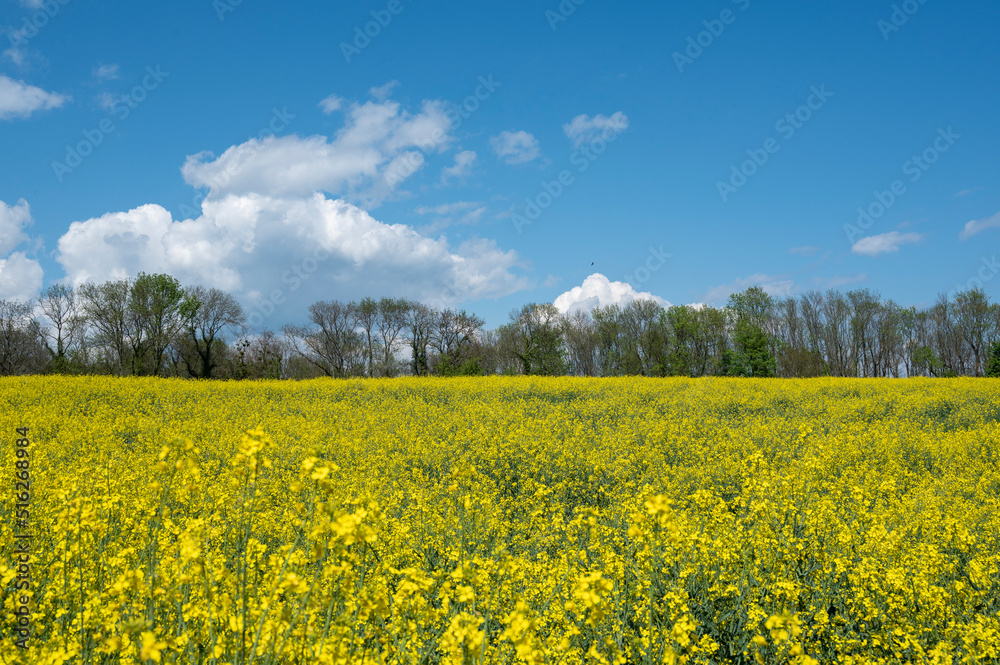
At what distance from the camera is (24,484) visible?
15.4 feet

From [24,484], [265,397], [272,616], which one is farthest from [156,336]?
[272,616]

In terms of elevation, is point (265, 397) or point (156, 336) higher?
point (156, 336)

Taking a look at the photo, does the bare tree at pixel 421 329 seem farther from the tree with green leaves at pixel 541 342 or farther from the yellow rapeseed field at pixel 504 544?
the yellow rapeseed field at pixel 504 544

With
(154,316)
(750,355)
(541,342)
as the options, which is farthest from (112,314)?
(750,355)

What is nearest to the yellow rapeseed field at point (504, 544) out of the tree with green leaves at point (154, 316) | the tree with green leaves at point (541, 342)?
the tree with green leaves at point (154, 316)

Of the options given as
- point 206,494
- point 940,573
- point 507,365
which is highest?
point 507,365

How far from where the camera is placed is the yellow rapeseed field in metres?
2.33

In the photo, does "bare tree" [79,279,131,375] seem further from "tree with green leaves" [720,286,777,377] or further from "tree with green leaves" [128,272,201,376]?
"tree with green leaves" [720,286,777,377]

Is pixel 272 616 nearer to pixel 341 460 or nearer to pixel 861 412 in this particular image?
pixel 341 460

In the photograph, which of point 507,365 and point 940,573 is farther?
point 507,365

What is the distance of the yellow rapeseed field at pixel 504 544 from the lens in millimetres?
2330

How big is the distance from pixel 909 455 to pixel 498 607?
31.5ft

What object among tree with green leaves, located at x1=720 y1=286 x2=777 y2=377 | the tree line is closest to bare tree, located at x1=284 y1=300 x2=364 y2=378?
the tree line

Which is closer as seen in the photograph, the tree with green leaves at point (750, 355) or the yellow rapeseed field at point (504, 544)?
the yellow rapeseed field at point (504, 544)
